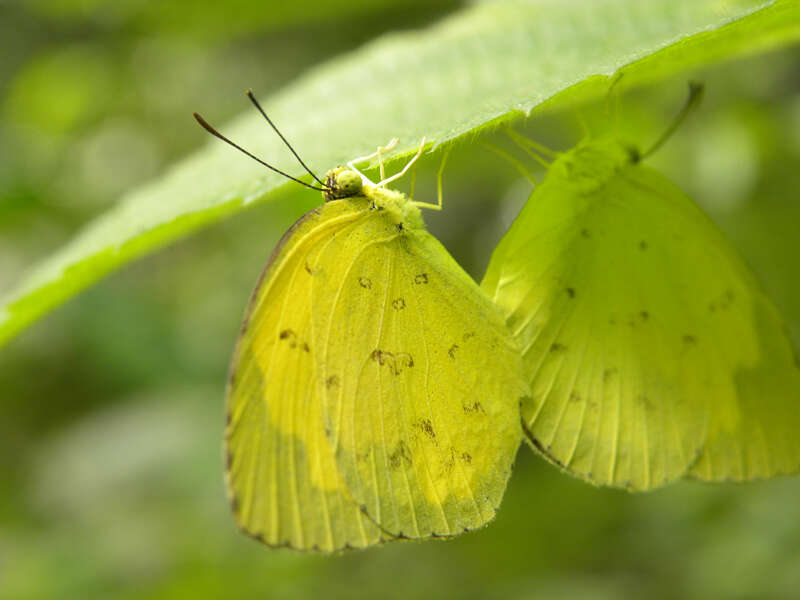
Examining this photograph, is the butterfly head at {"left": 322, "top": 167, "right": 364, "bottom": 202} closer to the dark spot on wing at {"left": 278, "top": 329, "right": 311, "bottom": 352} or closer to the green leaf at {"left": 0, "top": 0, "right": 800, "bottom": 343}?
the green leaf at {"left": 0, "top": 0, "right": 800, "bottom": 343}

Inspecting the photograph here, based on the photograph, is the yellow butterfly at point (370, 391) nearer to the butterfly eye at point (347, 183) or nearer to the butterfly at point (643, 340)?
the butterfly eye at point (347, 183)

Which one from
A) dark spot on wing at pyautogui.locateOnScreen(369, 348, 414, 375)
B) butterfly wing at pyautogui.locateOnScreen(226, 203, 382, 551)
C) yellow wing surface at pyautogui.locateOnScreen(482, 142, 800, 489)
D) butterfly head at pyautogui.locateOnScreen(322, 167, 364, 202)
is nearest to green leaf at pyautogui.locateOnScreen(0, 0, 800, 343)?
butterfly head at pyautogui.locateOnScreen(322, 167, 364, 202)

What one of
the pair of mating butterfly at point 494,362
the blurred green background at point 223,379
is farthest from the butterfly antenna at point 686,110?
the blurred green background at point 223,379

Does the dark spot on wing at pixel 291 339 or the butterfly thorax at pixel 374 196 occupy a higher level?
the butterfly thorax at pixel 374 196

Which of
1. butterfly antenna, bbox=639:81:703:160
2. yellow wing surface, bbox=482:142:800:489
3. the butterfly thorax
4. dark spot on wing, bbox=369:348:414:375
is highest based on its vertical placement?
the butterfly thorax

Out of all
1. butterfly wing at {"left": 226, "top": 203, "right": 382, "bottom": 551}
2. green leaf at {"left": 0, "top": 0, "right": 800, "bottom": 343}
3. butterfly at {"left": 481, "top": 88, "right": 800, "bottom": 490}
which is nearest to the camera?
green leaf at {"left": 0, "top": 0, "right": 800, "bottom": 343}

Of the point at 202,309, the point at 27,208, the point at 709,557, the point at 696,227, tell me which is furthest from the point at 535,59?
the point at 202,309
